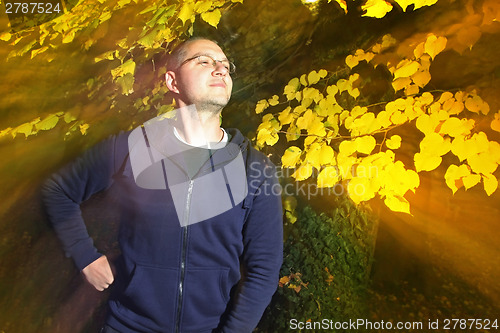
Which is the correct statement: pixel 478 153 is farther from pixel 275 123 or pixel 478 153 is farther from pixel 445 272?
pixel 445 272

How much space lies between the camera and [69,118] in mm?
2984

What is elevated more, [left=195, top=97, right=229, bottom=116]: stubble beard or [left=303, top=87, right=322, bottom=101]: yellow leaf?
[left=195, top=97, right=229, bottom=116]: stubble beard

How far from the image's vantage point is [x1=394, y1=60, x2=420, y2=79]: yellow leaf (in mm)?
2209

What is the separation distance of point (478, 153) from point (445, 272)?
4977mm

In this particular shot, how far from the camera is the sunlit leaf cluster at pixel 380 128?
211 centimetres

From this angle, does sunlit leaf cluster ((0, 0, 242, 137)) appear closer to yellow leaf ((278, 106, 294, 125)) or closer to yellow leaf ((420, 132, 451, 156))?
yellow leaf ((278, 106, 294, 125))

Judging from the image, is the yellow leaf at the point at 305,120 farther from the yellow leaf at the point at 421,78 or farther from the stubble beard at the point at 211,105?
the stubble beard at the point at 211,105

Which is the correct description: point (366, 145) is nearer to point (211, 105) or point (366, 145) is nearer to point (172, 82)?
point (211, 105)

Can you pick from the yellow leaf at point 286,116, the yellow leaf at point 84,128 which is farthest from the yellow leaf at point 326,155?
the yellow leaf at point 84,128

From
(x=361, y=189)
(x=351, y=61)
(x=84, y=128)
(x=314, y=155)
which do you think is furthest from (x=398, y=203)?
(x=84, y=128)

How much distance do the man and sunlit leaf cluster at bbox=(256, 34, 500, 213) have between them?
0.70m

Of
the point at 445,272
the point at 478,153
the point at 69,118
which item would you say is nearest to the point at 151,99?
the point at 69,118

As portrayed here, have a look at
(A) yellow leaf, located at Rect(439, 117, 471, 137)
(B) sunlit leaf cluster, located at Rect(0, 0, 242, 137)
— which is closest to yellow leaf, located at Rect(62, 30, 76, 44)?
(B) sunlit leaf cluster, located at Rect(0, 0, 242, 137)

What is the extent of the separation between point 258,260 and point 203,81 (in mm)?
1140
